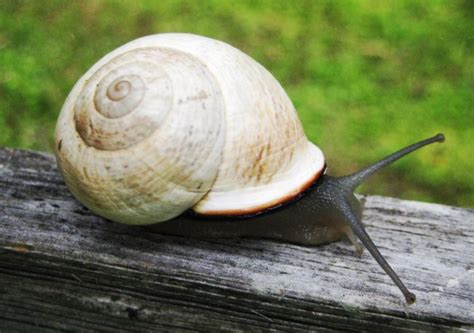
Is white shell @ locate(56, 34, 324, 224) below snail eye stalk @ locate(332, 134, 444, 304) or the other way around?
the other way around

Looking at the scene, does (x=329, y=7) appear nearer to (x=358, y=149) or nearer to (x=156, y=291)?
(x=358, y=149)

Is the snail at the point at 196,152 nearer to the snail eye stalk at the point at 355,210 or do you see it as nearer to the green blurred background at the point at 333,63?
the snail eye stalk at the point at 355,210

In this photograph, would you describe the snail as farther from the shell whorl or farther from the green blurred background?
the green blurred background

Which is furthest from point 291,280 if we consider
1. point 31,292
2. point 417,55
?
point 417,55

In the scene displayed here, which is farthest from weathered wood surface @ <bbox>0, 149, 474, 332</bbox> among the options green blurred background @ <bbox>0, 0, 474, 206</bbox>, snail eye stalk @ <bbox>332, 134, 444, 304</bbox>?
green blurred background @ <bbox>0, 0, 474, 206</bbox>

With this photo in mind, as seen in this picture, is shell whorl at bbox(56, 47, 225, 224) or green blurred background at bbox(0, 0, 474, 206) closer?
shell whorl at bbox(56, 47, 225, 224)

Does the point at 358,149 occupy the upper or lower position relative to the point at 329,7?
lower

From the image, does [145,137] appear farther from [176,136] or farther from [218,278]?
[218,278]
